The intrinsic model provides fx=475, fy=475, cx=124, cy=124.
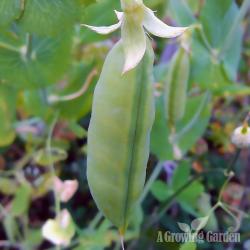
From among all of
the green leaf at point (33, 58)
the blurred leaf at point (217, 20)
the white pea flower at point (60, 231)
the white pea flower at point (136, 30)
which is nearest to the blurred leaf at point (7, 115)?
the green leaf at point (33, 58)

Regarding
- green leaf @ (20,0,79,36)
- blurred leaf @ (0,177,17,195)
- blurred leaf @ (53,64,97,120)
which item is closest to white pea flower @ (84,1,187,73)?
green leaf @ (20,0,79,36)

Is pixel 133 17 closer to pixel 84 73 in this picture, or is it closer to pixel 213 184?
pixel 84 73

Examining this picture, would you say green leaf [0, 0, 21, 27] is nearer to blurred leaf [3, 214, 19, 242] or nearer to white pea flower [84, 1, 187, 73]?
white pea flower [84, 1, 187, 73]

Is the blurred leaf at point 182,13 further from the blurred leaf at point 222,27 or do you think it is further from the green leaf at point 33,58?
the green leaf at point 33,58

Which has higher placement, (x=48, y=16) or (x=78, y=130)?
(x=48, y=16)

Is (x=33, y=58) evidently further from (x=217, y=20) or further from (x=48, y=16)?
(x=217, y=20)

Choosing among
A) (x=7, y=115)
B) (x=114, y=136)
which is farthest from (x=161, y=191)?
(x=114, y=136)
